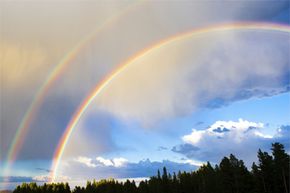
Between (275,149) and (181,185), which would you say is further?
(181,185)

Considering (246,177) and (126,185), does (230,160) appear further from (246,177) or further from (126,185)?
(126,185)

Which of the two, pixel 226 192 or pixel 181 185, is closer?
pixel 226 192

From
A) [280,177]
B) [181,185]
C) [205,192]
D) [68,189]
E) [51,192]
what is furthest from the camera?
[68,189]

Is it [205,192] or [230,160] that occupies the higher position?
[230,160]

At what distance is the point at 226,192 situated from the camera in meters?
77.8

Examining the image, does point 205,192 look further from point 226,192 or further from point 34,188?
point 34,188

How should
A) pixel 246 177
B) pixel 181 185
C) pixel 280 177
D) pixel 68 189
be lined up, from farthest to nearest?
1. pixel 68 189
2. pixel 181 185
3. pixel 246 177
4. pixel 280 177

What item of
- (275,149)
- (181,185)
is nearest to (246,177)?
(275,149)

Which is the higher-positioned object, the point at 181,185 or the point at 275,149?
the point at 275,149

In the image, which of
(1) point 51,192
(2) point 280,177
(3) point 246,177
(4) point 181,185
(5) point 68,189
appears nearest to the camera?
(2) point 280,177

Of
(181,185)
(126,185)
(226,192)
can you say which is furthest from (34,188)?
(226,192)

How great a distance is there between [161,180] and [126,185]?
20.2m

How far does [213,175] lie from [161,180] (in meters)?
28.8

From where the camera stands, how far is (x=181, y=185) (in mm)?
115688
